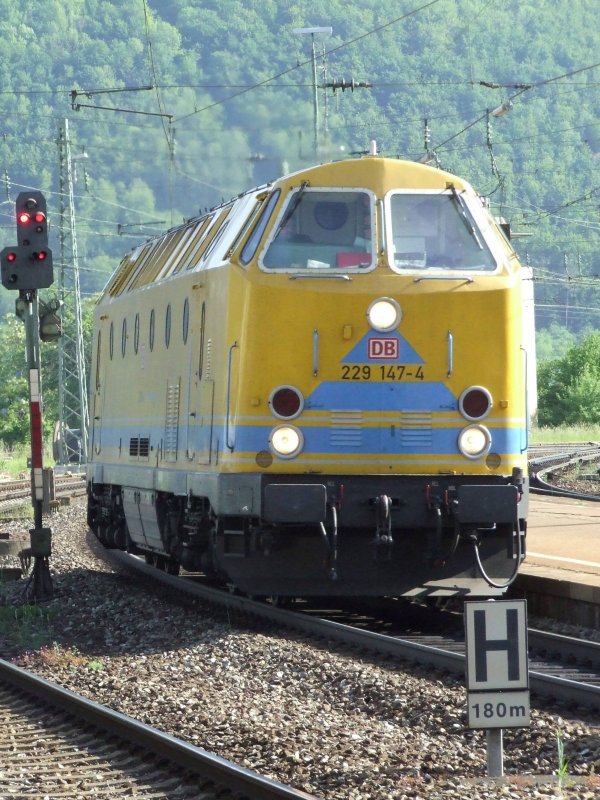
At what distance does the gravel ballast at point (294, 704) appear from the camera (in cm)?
680

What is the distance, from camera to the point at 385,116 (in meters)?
68.8

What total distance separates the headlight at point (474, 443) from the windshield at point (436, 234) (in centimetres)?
133

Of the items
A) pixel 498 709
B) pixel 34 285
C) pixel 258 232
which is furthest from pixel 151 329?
pixel 498 709

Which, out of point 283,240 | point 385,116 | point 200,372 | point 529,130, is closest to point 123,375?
point 200,372

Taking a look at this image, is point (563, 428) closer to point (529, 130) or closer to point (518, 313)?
point (529, 130)

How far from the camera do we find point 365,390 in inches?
442

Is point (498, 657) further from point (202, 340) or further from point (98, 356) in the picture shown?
point (98, 356)

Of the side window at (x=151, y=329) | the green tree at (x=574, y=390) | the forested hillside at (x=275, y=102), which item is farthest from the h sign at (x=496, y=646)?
the green tree at (x=574, y=390)

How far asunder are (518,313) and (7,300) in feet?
479

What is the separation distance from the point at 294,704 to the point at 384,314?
369 cm

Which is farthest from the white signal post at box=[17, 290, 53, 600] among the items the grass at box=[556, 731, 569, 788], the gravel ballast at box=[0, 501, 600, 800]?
the grass at box=[556, 731, 569, 788]

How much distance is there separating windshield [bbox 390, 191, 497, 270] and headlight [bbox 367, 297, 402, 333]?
1.11 ft

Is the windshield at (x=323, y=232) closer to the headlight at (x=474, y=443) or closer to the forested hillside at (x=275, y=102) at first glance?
the headlight at (x=474, y=443)

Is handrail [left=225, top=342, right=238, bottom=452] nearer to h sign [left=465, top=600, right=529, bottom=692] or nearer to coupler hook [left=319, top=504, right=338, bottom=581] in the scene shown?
coupler hook [left=319, top=504, right=338, bottom=581]
